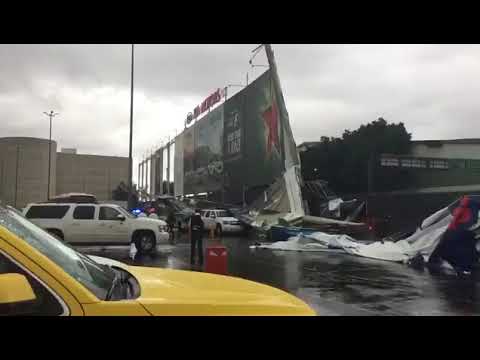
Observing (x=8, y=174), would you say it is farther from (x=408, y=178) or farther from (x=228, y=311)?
(x=228, y=311)

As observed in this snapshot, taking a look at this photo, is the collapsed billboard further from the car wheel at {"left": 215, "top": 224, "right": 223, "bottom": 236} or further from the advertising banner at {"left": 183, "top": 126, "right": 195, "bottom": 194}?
the car wheel at {"left": 215, "top": 224, "right": 223, "bottom": 236}

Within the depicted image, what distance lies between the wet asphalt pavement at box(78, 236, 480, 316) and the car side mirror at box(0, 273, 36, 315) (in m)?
6.71

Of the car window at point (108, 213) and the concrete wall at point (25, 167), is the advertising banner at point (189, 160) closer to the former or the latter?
the concrete wall at point (25, 167)

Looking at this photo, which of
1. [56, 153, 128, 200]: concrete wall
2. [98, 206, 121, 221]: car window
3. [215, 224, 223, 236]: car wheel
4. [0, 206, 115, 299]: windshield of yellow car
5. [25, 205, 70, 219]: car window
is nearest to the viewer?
[0, 206, 115, 299]: windshield of yellow car

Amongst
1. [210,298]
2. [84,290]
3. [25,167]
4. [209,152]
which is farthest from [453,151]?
[25,167]

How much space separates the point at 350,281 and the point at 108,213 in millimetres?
10292

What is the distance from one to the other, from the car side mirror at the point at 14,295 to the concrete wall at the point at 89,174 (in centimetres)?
12412

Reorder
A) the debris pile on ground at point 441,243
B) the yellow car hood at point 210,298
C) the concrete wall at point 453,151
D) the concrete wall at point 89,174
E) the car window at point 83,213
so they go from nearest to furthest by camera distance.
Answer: the yellow car hood at point 210,298 < the debris pile on ground at point 441,243 < the car window at point 83,213 < the concrete wall at point 453,151 < the concrete wall at point 89,174

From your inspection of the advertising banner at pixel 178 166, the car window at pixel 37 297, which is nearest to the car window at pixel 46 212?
the car window at pixel 37 297

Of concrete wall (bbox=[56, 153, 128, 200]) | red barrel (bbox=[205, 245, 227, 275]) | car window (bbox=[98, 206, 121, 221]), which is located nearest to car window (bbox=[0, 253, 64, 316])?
red barrel (bbox=[205, 245, 227, 275])

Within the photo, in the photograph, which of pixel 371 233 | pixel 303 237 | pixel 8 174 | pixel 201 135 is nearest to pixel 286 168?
pixel 371 233

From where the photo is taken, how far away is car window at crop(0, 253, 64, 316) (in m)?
2.37

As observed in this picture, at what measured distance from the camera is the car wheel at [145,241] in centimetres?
1920
